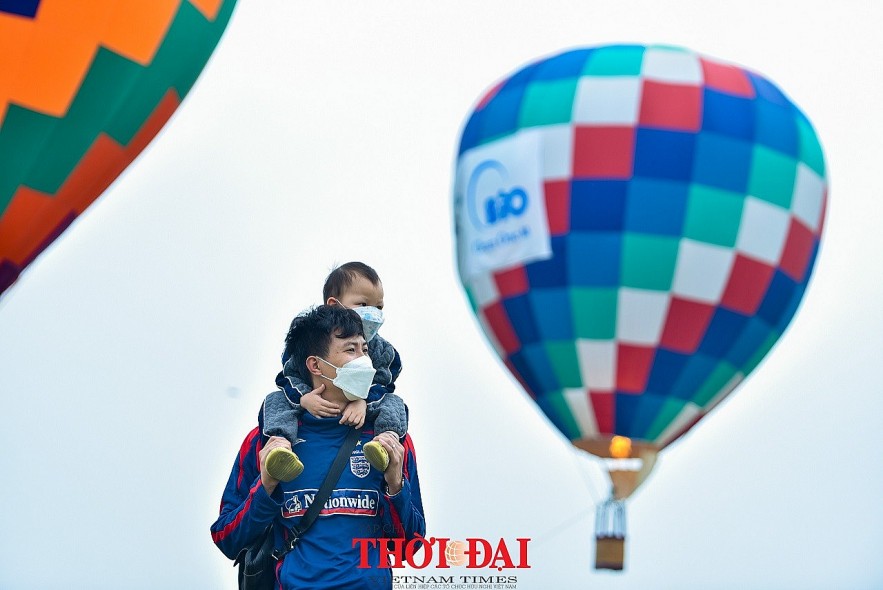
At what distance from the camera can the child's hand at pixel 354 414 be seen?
3322mm

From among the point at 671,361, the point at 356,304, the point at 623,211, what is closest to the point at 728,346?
the point at 671,361

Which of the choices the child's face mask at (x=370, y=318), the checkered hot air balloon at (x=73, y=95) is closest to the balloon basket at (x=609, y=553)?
the checkered hot air balloon at (x=73, y=95)

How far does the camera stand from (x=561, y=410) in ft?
35.2

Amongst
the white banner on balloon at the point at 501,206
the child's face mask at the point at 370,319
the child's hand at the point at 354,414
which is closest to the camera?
the child's hand at the point at 354,414

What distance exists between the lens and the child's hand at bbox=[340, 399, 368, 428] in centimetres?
332

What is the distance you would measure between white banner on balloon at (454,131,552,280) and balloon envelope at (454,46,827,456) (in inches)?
0.6

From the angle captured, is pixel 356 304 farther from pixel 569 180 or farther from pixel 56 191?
pixel 569 180

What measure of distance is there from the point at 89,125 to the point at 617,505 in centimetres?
539

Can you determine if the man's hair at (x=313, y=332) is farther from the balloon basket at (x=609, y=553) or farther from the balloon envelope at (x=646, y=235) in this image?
the balloon basket at (x=609, y=553)

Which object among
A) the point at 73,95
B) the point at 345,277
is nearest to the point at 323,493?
the point at 345,277

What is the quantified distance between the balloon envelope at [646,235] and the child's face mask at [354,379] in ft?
23.1

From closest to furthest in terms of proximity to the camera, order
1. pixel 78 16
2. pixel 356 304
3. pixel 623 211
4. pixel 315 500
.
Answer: pixel 315 500 < pixel 356 304 < pixel 78 16 < pixel 623 211

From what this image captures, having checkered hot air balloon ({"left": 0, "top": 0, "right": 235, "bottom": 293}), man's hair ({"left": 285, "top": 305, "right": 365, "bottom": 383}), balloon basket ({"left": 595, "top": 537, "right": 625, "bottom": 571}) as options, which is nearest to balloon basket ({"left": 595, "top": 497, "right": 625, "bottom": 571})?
balloon basket ({"left": 595, "top": 537, "right": 625, "bottom": 571})

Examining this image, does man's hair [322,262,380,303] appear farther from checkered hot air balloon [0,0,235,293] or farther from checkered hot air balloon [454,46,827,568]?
checkered hot air balloon [454,46,827,568]
